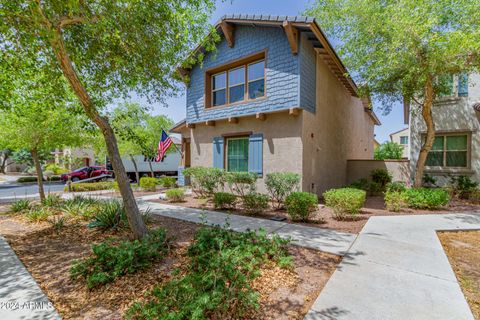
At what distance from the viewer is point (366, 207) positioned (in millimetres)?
8383

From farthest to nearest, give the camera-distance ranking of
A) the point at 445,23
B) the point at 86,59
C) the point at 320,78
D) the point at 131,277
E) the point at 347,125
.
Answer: the point at 347,125
the point at 320,78
the point at 445,23
the point at 86,59
the point at 131,277

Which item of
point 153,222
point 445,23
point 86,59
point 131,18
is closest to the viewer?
point 131,18

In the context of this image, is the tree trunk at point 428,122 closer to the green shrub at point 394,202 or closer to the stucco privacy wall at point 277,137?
the green shrub at point 394,202

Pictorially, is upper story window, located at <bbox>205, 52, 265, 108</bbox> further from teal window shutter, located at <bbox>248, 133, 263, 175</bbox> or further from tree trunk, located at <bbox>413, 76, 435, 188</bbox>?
tree trunk, located at <bbox>413, 76, 435, 188</bbox>

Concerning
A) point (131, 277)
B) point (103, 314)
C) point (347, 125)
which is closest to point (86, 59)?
point (131, 277)

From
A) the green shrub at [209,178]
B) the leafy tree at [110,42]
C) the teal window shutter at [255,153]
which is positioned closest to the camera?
the leafy tree at [110,42]

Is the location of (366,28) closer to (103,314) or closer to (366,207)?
(366,207)

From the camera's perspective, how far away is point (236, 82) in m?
10.3

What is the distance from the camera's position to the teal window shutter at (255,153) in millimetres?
9359

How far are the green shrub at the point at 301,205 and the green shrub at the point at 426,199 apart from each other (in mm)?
4207

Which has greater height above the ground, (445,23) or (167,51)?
Answer: (445,23)

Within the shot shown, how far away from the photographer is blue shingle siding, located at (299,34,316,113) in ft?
27.5

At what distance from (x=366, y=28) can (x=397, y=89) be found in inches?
100

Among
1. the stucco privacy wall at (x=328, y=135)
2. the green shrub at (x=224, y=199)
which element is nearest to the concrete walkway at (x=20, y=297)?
the green shrub at (x=224, y=199)
